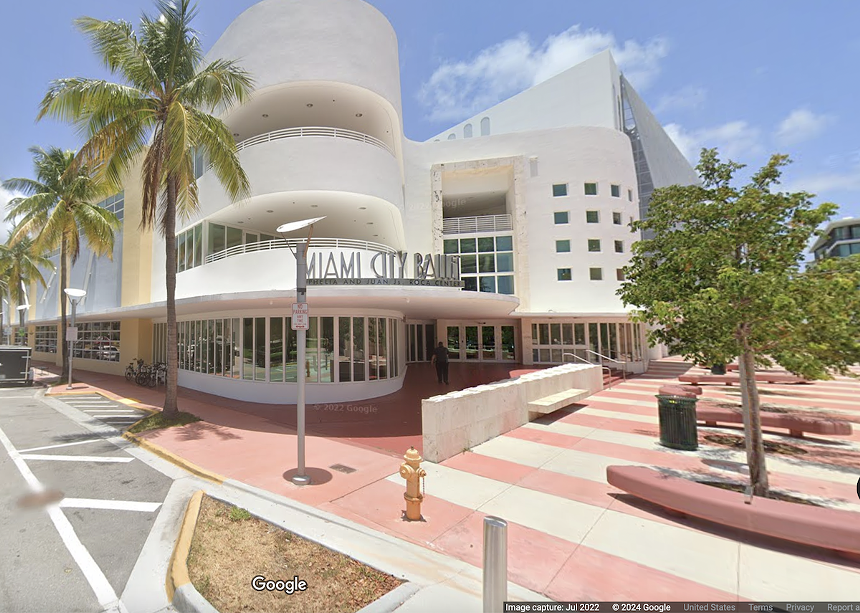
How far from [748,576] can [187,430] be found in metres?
11.2

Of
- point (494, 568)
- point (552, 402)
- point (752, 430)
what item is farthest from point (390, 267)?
point (494, 568)

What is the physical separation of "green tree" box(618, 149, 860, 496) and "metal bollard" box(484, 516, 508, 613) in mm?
4215

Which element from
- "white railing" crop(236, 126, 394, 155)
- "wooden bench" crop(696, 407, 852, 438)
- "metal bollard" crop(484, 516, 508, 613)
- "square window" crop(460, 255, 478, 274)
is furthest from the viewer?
"square window" crop(460, 255, 478, 274)

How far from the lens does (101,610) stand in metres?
3.57

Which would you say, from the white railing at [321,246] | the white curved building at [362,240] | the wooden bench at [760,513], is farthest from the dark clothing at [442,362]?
the wooden bench at [760,513]

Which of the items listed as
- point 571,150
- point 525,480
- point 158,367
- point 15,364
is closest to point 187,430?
point 525,480

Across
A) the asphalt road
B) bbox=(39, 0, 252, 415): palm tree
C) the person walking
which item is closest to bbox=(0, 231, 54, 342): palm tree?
bbox=(39, 0, 252, 415): palm tree

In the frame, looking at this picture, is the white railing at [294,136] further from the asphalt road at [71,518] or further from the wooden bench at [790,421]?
the wooden bench at [790,421]

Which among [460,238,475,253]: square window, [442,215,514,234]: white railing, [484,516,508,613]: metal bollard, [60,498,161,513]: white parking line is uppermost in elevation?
[442,215,514,234]: white railing

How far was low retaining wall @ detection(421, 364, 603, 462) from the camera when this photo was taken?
290 inches

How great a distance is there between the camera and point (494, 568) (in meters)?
3.04

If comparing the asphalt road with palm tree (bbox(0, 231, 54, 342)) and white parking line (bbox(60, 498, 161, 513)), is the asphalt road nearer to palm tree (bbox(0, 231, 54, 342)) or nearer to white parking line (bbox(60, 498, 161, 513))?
white parking line (bbox(60, 498, 161, 513))

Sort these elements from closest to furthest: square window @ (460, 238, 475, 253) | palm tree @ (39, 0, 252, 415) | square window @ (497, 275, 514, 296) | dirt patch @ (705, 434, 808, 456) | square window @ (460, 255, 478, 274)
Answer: dirt patch @ (705, 434, 808, 456) < palm tree @ (39, 0, 252, 415) < square window @ (497, 275, 514, 296) < square window @ (460, 255, 478, 274) < square window @ (460, 238, 475, 253)

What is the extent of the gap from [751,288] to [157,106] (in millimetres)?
14697
